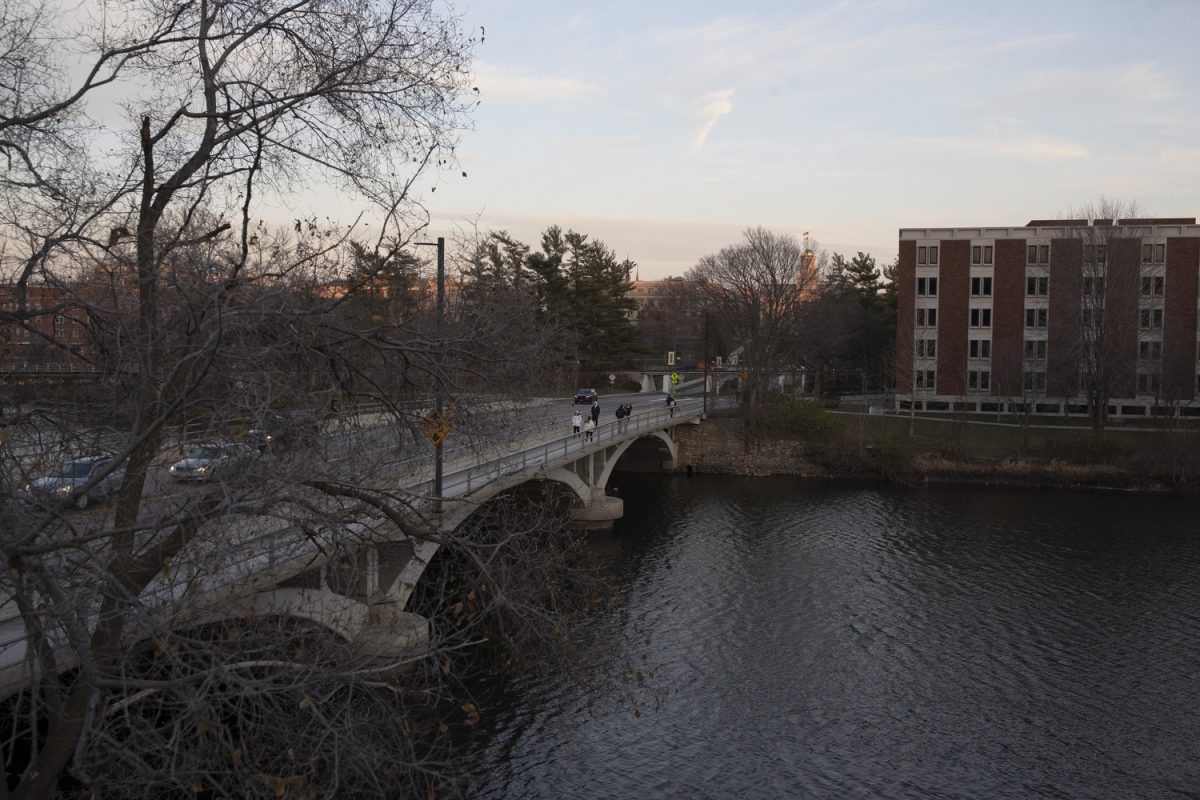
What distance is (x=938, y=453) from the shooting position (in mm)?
47938

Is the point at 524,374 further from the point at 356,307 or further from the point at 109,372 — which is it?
the point at 109,372

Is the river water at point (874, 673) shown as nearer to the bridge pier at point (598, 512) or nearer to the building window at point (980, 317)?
the bridge pier at point (598, 512)

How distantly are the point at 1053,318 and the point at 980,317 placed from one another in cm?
394

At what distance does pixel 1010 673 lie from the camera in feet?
65.3

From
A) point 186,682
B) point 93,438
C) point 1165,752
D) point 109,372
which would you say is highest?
point 109,372

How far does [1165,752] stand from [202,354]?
17.5 meters

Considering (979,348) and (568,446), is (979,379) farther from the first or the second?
(568,446)

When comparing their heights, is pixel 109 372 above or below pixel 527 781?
above

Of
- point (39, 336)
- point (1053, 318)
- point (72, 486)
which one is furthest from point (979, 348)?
point (72, 486)

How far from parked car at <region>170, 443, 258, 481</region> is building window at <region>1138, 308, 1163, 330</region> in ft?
183

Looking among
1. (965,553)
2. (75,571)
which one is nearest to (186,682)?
(75,571)

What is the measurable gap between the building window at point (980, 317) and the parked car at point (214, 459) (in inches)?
2204

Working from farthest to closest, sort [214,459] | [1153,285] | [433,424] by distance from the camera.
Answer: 1. [1153,285]
2. [433,424]
3. [214,459]

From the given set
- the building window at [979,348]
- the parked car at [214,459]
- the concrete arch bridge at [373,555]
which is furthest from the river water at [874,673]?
the building window at [979,348]
